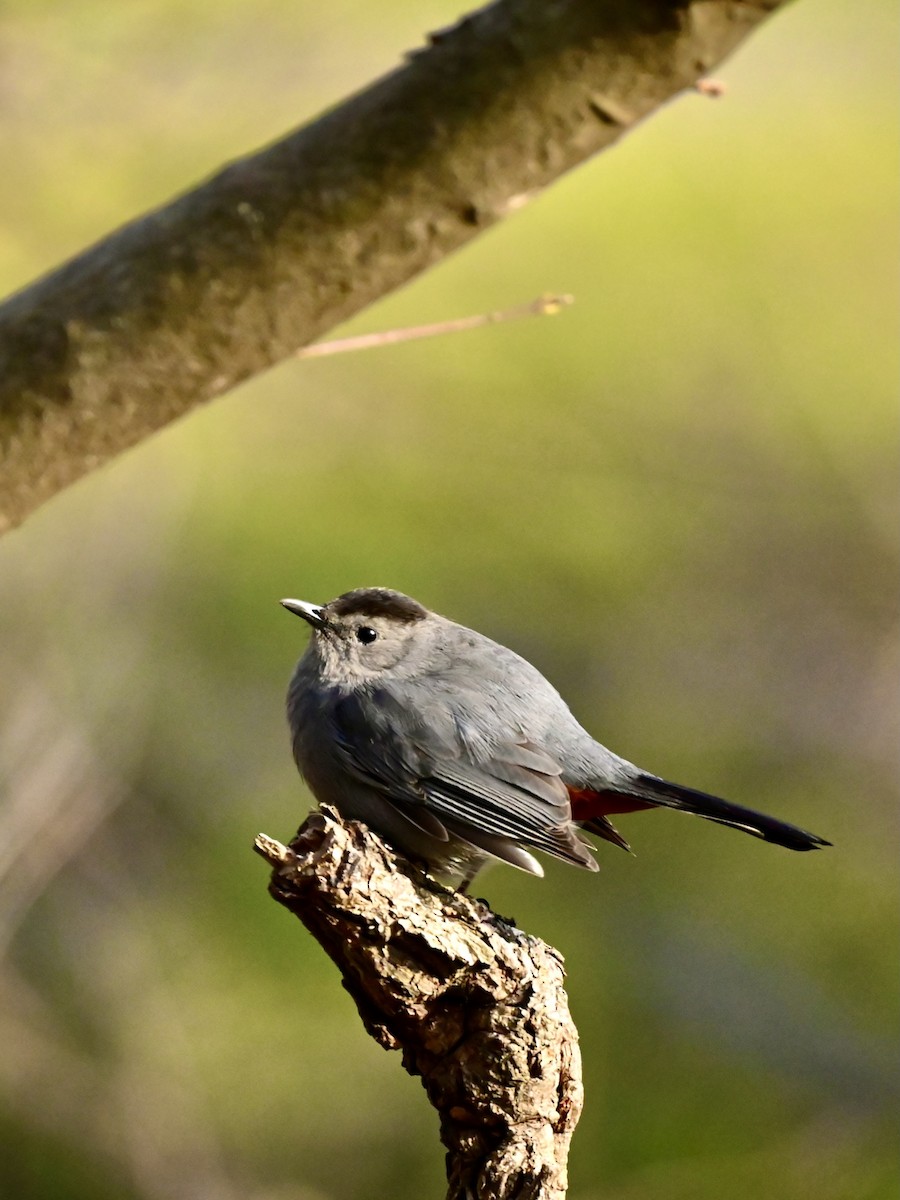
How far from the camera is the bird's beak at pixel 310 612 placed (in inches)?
119

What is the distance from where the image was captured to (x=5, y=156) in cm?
433

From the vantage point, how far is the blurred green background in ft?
14.6

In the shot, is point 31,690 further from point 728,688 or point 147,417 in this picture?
point 728,688

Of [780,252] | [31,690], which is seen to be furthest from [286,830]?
[780,252]

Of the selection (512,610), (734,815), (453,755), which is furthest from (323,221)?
(512,610)

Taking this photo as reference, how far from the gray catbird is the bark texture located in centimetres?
53

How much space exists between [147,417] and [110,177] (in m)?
3.06

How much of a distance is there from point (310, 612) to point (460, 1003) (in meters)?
1.15

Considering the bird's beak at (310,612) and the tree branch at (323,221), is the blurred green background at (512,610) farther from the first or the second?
the tree branch at (323,221)

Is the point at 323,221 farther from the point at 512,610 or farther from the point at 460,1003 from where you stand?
the point at 512,610

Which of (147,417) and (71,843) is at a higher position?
(147,417)

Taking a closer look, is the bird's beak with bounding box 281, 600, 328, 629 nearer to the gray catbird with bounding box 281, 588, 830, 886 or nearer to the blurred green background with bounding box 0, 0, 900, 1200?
the gray catbird with bounding box 281, 588, 830, 886

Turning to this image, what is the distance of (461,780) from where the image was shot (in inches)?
108

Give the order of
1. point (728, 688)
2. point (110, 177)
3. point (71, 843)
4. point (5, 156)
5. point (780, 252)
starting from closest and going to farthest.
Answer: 1. point (71, 843)
2. point (5, 156)
3. point (110, 177)
4. point (728, 688)
5. point (780, 252)
